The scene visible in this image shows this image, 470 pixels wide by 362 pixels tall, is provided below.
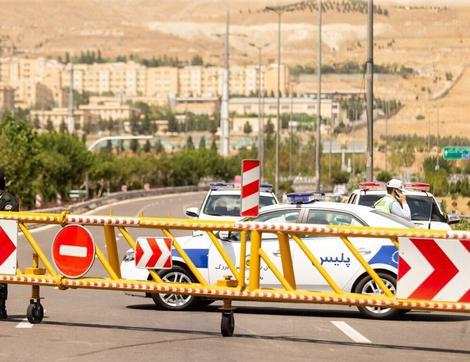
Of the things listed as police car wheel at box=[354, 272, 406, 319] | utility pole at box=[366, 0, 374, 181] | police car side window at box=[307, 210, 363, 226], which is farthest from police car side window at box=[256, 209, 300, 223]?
utility pole at box=[366, 0, 374, 181]

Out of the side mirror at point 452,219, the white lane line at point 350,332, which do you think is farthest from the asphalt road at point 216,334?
the side mirror at point 452,219

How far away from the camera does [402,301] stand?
57.4 ft

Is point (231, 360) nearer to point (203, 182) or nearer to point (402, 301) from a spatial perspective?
point (402, 301)

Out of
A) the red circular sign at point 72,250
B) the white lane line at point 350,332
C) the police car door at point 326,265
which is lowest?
the white lane line at point 350,332

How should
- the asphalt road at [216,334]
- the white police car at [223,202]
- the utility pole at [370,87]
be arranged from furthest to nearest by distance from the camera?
the utility pole at [370,87]
the white police car at [223,202]
the asphalt road at [216,334]

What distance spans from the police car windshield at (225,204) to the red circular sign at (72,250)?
13.4 m

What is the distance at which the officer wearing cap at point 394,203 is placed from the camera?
23.9 meters

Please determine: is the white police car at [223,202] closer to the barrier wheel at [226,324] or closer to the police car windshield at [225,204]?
the police car windshield at [225,204]

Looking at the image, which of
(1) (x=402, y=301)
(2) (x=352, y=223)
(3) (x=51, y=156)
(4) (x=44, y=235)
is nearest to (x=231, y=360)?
(1) (x=402, y=301)

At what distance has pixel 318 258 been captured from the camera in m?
20.8

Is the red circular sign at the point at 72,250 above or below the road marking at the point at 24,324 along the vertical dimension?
above

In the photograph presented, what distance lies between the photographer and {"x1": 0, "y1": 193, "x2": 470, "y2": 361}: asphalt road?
16688 millimetres

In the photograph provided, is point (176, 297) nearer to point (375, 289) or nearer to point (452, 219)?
point (375, 289)

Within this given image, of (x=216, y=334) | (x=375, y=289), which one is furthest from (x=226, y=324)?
(x=375, y=289)
